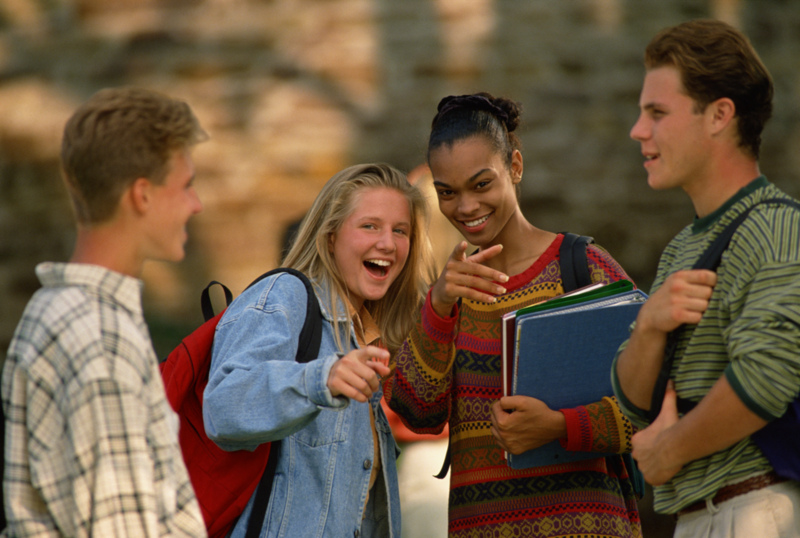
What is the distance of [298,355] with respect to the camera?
2146 millimetres

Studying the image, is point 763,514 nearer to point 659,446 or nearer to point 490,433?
point 659,446

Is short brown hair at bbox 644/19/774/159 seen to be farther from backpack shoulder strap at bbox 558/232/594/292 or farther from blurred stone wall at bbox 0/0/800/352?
blurred stone wall at bbox 0/0/800/352

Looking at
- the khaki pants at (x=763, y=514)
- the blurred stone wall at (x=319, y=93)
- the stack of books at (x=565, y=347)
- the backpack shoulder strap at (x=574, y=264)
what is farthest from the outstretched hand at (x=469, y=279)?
the blurred stone wall at (x=319, y=93)

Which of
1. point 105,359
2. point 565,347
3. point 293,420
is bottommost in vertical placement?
point 293,420

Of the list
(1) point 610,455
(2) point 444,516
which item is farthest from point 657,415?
(2) point 444,516

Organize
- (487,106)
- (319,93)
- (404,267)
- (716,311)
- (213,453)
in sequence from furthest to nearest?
1. (319,93)
2. (404,267)
3. (487,106)
4. (213,453)
5. (716,311)

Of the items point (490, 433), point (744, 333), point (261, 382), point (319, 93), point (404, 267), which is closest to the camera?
point (744, 333)

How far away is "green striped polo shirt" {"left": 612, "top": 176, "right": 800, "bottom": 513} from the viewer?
57.9 inches

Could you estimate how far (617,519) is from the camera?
2.23 m

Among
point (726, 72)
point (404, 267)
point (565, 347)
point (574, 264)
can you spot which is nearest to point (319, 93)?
point (404, 267)

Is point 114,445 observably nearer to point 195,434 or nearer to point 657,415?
point 195,434

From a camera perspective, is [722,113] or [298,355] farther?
[298,355]

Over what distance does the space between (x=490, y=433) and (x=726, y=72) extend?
44.4 inches

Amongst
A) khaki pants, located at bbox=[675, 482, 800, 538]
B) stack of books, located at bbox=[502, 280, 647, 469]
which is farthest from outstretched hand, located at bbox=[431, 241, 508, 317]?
khaki pants, located at bbox=[675, 482, 800, 538]
